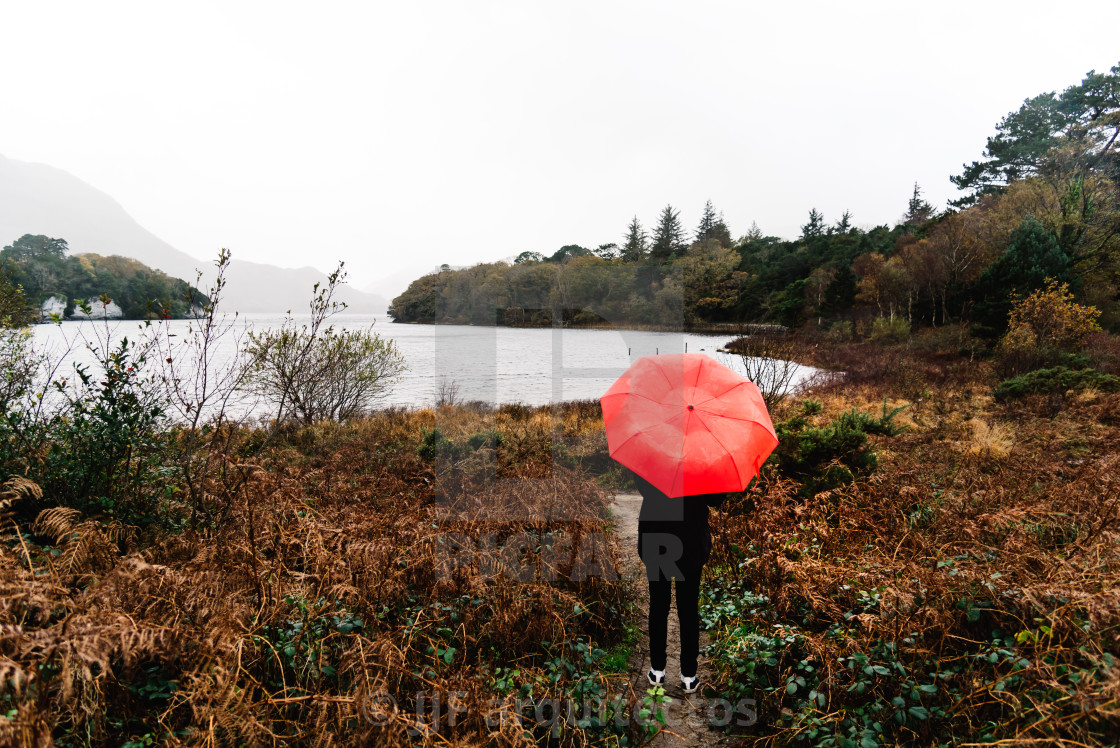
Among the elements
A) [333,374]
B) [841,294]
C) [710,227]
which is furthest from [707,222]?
[333,374]

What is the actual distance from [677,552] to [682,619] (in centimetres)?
47

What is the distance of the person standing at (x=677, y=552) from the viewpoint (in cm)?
259

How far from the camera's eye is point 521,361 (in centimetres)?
3466

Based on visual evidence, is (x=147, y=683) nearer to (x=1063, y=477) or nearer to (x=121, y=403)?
(x=121, y=403)

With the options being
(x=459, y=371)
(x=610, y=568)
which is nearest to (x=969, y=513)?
(x=610, y=568)

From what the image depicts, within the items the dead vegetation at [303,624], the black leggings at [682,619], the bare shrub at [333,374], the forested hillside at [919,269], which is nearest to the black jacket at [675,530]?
the black leggings at [682,619]

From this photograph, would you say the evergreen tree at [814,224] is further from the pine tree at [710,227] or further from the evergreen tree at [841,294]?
the evergreen tree at [841,294]

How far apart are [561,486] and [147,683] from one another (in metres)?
3.33

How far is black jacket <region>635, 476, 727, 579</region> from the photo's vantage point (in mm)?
2588

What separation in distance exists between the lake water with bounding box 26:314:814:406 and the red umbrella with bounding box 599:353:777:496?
12.6 ft

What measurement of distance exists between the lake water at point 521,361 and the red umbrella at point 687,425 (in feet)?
12.6

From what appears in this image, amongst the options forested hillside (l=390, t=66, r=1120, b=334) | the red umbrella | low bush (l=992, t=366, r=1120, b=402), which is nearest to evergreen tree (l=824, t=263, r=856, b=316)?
forested hillside (l=390, t=66, r=1120, b=334)

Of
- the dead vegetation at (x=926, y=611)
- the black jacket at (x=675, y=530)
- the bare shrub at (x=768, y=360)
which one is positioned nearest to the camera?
the dead vegetation at (x=926, y=611)

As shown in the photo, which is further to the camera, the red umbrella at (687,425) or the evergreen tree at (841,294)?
the evergreen tree at (841,294)
